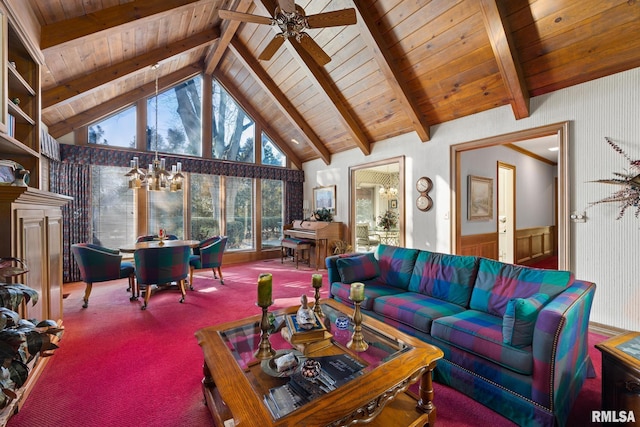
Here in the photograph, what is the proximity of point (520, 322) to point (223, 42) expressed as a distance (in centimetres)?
559

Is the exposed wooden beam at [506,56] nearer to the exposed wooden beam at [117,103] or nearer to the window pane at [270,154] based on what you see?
the window pane at [270,154]

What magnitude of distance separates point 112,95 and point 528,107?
656 cm

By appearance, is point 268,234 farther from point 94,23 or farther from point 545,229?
point 545,229

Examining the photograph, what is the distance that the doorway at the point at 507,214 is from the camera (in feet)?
18.3

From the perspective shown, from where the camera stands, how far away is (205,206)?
6117 mm

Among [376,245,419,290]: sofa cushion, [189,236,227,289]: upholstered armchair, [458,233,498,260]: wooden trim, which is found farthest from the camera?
[458,233,498,260]: wooden trim

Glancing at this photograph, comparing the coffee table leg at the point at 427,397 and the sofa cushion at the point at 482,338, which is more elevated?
the sofa cushion at the point at 482,338

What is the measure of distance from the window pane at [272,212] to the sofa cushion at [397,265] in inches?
172

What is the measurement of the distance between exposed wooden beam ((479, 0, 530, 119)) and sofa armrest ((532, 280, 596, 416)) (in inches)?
101

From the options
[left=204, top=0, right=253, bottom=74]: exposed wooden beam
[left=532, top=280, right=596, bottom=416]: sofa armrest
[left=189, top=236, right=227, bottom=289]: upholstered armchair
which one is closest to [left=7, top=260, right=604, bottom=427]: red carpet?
[left=532, top=280, right=596, bottom=416]: sofa armrest

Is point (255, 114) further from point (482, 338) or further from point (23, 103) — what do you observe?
point (482, 338)

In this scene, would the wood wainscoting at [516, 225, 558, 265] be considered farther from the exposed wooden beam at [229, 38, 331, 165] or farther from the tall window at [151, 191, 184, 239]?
the tall window at [151, 191, 184, 239]

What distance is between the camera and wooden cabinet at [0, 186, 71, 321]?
5.60 feet

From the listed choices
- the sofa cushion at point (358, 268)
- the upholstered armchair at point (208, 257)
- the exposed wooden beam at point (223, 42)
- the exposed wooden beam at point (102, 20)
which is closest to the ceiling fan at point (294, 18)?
the exposed wooden beam at point (102, 20)
